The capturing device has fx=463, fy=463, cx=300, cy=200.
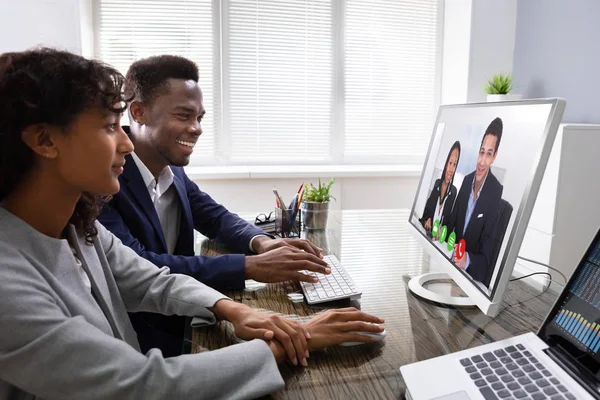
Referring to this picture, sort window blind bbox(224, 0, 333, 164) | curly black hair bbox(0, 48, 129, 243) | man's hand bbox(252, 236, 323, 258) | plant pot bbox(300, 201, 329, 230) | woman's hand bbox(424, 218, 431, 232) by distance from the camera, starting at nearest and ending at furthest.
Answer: curly black hair bbox(0, 48, 129, 243)
woman's hand bbox(424, 218, 431, 232)
man's hand bbox(252, 236, 323, 258)
plant pot bbox(300, 201, 329, 230)
window blind bbox(224, 0, 333, 164)

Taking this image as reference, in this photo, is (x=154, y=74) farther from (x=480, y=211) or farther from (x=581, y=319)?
(x=581, y=319)

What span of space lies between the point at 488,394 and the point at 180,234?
1.17m

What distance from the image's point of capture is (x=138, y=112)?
5.24 feet

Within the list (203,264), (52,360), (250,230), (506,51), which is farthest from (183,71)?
(506,51)

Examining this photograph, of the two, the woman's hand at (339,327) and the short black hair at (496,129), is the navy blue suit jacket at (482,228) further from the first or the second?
the woman's hand at (339,327)

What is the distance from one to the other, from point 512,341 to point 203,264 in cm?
73

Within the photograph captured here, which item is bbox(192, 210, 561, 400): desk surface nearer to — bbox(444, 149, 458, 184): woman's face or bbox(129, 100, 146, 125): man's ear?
bbox(444, 149, 458, 184): woman's face

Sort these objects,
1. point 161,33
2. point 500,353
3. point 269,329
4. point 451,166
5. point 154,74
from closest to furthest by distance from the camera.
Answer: point 500,353, point 269,329, point 451,166, point 154,74, point 161,33

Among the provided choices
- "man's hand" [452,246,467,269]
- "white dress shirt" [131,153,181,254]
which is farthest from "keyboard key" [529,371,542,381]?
"white dress shirt" [131,153,181,254]

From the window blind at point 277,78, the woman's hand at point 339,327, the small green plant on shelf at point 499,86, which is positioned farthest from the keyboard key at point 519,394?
the window blind at point 277,78

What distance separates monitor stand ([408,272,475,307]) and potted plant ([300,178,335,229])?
630 millimetres

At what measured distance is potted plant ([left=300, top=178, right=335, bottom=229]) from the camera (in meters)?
1.77

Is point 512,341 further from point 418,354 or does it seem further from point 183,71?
point 183,71

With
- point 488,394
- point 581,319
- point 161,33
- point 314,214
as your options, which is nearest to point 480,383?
point 488,394
